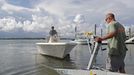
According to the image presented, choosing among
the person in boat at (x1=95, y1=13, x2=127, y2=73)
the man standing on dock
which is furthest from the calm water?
the person in boat at (x1=95, y1=13, x2=127, y2=73)

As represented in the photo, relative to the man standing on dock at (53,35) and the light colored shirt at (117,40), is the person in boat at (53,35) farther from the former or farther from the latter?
the light colored shirt at (117,40)

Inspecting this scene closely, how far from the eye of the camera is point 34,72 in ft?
49.7

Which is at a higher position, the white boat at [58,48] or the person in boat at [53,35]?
the person in boat at [53,35]

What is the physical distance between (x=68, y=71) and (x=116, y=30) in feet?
6.65

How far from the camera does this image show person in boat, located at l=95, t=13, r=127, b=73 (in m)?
7.73

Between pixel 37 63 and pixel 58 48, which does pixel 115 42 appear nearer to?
pixel 37 63

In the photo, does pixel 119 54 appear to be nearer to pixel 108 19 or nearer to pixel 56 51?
pixel 108 19

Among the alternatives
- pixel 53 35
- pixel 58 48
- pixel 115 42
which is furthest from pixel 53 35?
pixel 115 42

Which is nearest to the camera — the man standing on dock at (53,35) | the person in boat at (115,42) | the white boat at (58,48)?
the person in boat at (115,42)

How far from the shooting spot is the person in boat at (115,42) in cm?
773

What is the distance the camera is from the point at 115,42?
7.87 metres

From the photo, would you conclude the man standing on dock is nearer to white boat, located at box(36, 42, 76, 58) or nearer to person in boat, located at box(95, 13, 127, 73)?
white boat, located at box(36, 42, 76, 58)

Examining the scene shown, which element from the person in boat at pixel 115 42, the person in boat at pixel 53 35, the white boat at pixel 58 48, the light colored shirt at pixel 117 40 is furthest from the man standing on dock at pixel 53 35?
the light colored shirt at pixel 117 40

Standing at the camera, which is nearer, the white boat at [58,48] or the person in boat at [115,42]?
the person in boat at [115,42]
